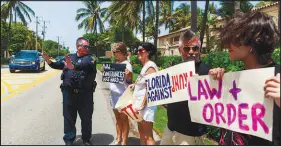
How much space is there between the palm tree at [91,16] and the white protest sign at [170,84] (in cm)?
4836

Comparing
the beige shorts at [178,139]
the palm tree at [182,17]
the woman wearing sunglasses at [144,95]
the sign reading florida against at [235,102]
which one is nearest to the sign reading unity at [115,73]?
the woman wearing sunglasses at [144,95]

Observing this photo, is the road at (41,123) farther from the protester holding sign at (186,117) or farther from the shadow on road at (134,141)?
the protester holding sign at (186,117)

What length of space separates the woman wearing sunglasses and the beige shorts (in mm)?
763

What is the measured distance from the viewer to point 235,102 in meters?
1.95

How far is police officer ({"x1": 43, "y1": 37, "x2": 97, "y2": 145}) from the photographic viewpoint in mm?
4402

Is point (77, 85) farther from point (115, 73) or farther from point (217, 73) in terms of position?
point (217, 73)

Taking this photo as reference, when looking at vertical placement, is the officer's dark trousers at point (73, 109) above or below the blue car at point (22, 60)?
below

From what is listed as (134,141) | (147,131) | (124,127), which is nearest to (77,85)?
(124,127)

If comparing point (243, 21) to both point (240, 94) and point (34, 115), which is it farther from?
point (34, 115)

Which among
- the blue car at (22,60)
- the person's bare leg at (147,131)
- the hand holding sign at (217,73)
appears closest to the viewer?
the hand holding sign at (217,73)

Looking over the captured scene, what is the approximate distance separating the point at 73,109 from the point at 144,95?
5.40ft

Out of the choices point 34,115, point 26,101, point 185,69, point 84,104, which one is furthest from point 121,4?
point 185,69

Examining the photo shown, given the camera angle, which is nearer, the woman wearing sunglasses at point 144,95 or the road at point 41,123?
the woman wearing sunglasses at point 144,95

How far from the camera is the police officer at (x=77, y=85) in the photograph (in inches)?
173
